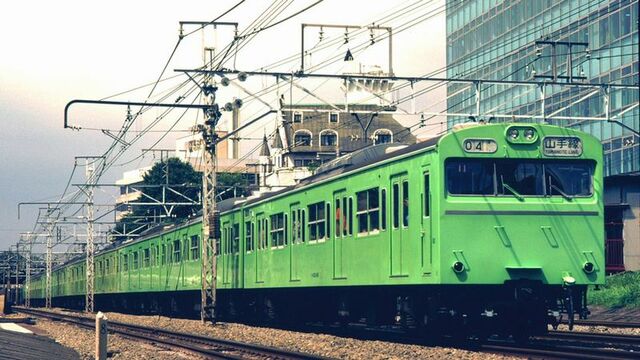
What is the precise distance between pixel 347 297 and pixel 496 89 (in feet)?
171

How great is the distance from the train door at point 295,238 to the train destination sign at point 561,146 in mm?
7423

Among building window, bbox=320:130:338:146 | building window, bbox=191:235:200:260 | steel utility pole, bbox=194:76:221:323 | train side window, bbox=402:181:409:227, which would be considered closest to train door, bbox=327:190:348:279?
train side window, bbox=402:181:409:227

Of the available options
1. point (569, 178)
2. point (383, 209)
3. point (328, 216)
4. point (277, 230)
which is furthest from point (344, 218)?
point (277, 230)

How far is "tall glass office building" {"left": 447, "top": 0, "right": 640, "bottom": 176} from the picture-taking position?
58125mm

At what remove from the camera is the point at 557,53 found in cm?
6222

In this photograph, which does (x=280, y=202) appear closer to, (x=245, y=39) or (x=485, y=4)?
(x=245, y=39)

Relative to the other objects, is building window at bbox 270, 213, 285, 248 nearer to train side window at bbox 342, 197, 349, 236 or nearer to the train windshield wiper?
train side window at bbox 342, 197, 349, 236

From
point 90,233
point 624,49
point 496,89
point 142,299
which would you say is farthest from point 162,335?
point 496,89

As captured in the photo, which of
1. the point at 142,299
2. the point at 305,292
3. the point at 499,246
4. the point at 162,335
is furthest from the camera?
the point at 142,299

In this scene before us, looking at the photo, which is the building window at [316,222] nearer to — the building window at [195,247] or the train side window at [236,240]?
the train side window at [236,240]

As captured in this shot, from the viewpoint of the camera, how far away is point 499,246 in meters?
17.9

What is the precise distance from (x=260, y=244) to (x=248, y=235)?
1.55 m

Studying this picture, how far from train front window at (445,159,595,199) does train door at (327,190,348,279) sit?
414cm

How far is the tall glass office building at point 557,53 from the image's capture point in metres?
58.1
